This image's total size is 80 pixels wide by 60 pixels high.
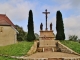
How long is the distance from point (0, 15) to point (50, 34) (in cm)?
1700

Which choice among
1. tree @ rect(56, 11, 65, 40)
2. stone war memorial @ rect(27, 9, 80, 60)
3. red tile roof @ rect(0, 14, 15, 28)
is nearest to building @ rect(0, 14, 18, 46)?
red tile roof @ rect(0, 14, 15, 28)

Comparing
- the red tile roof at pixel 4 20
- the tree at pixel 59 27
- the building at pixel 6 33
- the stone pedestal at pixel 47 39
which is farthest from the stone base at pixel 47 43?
the red tile roof at pixel 4 20

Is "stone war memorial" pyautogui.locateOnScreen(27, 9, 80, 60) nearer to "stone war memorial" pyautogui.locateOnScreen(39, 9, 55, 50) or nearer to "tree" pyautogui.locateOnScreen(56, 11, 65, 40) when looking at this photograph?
"stone war memorial" pyautogui.locateOnScreen(39, 9, 55, 50)

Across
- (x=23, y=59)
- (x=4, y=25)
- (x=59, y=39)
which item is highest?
(x=4, y=25)

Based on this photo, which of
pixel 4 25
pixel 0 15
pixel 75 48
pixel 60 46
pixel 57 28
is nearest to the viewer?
pixel 75 48

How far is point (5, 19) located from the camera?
47.1m

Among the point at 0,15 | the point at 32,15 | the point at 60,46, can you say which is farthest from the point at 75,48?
the point at 0,15

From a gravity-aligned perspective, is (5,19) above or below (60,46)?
above

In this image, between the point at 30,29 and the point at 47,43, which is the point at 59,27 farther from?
the point at 30,29

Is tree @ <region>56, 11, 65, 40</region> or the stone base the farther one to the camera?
tree @ <region>56, 11, 65, 40</region>

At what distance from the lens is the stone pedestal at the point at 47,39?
114ft

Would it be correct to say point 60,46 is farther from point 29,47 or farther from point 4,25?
point 4,25

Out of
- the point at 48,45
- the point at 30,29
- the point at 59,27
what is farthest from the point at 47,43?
the point at 30,29

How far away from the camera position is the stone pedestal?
3478 centimetres
